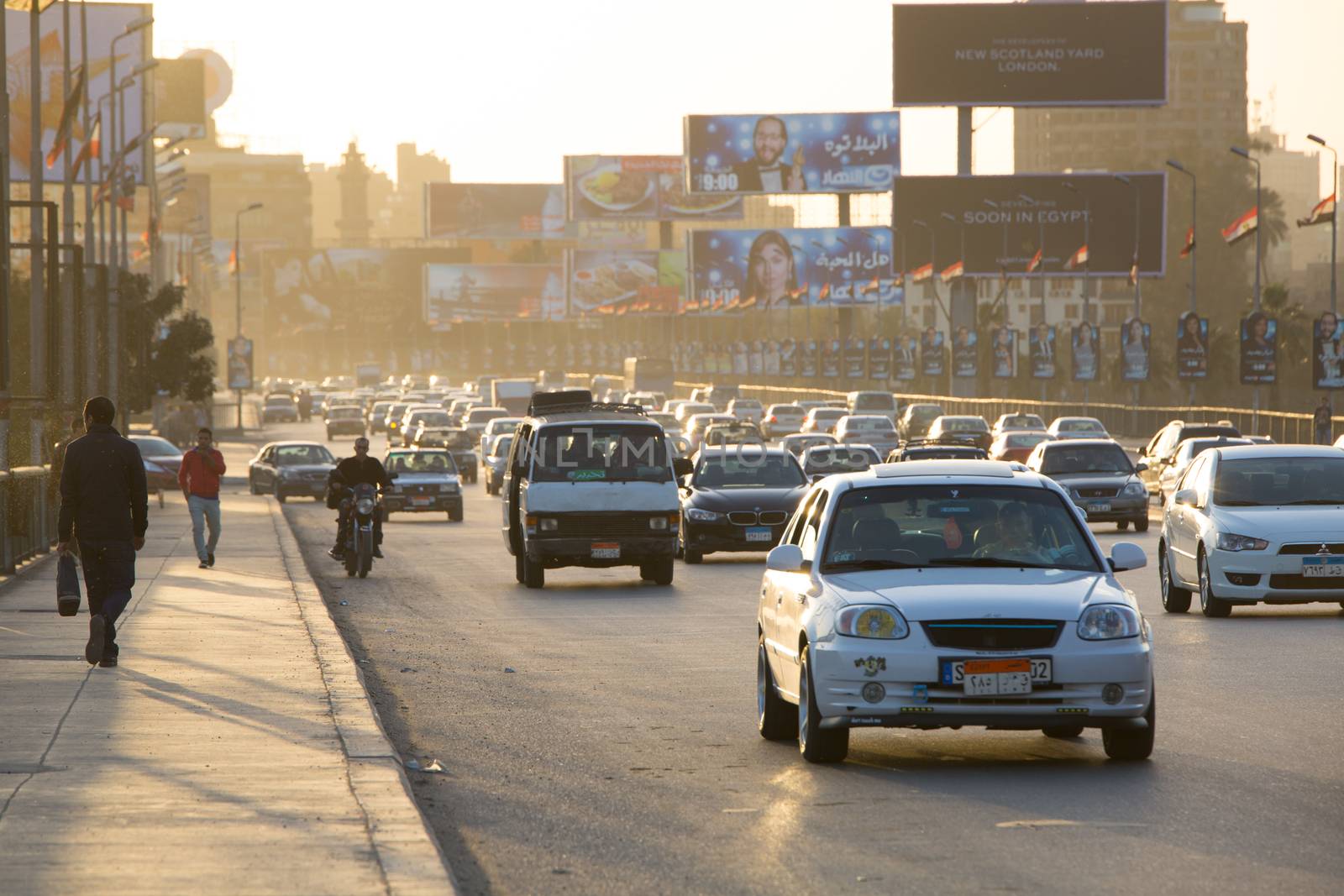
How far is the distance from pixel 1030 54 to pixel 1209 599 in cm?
7484

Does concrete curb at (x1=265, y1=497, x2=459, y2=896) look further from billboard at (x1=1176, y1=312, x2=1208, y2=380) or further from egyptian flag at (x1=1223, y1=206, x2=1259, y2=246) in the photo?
billboard at (x1=1176, y1=312, x2=1208, y2=380)

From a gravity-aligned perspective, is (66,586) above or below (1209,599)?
above

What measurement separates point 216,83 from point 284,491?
149 metres

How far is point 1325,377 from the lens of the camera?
60.7 m

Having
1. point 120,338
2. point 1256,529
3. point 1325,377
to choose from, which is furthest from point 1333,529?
point 1325,377

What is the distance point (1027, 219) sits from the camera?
93.2 meters

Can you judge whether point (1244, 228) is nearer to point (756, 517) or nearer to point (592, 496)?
point (756, 517)

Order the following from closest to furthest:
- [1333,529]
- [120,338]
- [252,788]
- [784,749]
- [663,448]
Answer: [252,788], [784,749], [1333,529], [663,448], [120,338]

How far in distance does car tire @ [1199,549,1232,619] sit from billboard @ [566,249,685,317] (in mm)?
159365

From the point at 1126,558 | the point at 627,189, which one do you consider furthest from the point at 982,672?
the point at 627,189

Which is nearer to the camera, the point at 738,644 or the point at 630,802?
the point at 630,802

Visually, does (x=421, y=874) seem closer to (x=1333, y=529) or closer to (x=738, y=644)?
(x=738, y=644)

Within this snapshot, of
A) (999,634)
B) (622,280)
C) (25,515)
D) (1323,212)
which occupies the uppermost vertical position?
(622,280)

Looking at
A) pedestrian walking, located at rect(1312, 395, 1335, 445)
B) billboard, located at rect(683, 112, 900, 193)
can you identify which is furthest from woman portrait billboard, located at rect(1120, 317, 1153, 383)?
billboard, located at rect(683, 112, 900, 193)
